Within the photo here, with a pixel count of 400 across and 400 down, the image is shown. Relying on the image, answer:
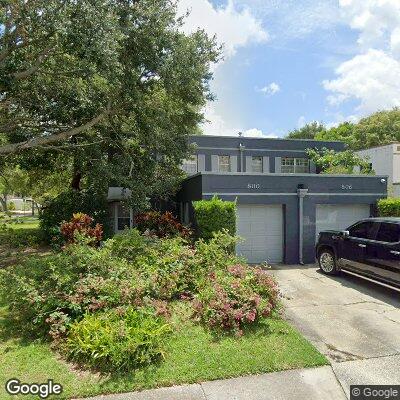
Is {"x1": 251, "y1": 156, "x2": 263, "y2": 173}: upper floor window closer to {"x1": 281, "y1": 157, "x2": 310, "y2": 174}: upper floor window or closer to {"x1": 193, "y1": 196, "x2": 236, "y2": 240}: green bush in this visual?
{"x1": 281, "y1": 157, "x2": 310, "y2": 174}: upper floor window

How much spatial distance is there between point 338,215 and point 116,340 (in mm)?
10828

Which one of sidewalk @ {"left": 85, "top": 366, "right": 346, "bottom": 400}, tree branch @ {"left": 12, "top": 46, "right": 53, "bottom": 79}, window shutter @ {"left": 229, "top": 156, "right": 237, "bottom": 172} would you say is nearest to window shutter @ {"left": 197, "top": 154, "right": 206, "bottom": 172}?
window shutter @ {"left": 229, "top": 156, "right": 237, "bottom": 172}

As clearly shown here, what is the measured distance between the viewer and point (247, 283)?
688 cm

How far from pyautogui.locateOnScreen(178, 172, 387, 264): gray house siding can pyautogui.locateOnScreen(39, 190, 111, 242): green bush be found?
17.7 feet

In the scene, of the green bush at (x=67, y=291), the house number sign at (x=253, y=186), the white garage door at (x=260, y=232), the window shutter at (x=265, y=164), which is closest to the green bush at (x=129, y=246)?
the green bush at (x=67, y=291)

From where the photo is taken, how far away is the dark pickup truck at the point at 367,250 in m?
8.31

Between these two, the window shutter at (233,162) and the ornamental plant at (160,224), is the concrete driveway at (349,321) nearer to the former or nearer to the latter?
the ornamental plant at (160,224)

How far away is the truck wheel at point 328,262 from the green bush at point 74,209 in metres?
9.72

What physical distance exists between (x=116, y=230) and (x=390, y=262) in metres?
12.2

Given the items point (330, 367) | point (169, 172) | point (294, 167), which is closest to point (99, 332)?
point (330, 367)

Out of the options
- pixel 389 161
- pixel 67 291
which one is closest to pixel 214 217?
pixel 67 291

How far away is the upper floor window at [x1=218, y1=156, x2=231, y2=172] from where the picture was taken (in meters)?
22.9

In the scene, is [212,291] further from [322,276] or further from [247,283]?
[322,276]

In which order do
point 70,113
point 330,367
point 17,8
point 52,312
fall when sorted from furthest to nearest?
1. point 70,113
2. point 17,8
3. point 52,312
4. point 330,367
